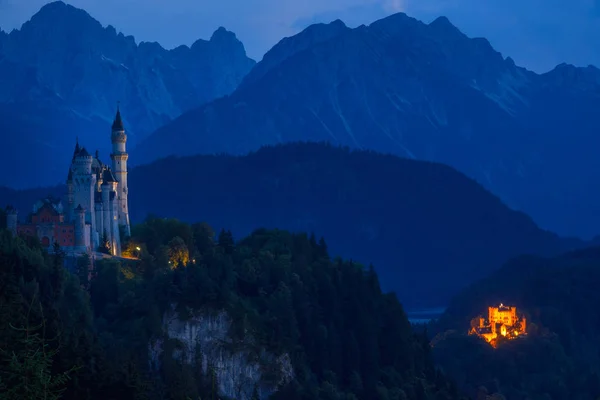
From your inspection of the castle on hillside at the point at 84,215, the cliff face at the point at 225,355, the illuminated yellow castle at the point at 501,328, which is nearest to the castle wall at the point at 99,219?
the castle on hillside at the point at 84,215

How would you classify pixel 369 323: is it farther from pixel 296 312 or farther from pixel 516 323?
pixel 516 323

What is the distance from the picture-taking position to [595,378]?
183 metres

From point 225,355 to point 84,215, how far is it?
17.2 meters

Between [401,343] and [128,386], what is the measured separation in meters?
59.1

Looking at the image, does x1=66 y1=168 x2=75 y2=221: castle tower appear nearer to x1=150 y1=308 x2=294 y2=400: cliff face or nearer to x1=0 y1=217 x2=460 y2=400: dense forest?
x1=0 y1=217 x2=460 y2=400: dense forest

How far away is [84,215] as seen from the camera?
12688 cm

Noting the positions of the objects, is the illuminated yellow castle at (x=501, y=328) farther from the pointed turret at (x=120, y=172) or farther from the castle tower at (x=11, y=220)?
the castle tower at (x=11, y=220)

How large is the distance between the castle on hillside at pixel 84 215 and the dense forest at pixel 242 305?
7.75 ft

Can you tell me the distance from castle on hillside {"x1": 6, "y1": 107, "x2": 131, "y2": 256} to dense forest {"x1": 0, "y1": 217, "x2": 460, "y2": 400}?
2.36 meters

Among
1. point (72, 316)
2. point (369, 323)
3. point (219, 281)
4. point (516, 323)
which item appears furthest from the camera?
point (516, 323)

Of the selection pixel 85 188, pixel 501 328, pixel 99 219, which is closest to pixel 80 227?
pixel 85 188

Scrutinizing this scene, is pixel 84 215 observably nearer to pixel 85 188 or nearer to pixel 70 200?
pixel 70 200

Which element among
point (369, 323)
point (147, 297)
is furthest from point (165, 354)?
point (369, 323)

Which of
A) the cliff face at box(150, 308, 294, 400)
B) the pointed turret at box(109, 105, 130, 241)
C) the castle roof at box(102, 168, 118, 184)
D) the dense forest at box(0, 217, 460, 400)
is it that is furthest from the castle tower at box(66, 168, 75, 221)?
the cliff face at box(150, 308, 294, 400)
